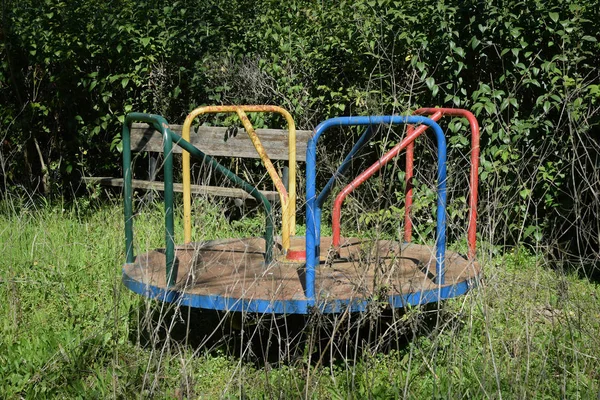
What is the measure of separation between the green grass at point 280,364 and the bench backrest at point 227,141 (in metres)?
1.24

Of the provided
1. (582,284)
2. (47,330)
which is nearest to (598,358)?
(582,284)

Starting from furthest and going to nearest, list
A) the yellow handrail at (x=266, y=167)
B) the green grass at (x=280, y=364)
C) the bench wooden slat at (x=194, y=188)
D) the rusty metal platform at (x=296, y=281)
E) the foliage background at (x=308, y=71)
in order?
the bench wooden slat at (x=194, y=188) < the foliage background at (x=308, y=71) < the yellow handrail at (x=266, y=167) < the rusty metal platform at (x=296, y=281) < the green grass at (x=280, y=364)

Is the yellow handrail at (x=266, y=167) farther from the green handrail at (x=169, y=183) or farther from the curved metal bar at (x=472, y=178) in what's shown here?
the curved metal bar at (x=472, y=178)

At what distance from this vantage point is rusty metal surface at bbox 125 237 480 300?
3377 mm

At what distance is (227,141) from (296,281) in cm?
314

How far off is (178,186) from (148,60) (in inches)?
50.1

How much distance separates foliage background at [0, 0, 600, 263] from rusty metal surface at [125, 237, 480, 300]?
1.49 m

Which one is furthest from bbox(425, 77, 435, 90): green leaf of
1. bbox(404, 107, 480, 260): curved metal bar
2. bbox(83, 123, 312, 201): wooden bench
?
bbox(404, 107, 480, 260): curved metal bar

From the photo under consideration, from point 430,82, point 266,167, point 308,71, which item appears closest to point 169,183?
point 266,167

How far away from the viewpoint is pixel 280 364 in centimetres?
289

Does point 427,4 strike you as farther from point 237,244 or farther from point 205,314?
point 205,314

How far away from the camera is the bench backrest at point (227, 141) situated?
6.48 m

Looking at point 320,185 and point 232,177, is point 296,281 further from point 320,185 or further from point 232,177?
point 320,185

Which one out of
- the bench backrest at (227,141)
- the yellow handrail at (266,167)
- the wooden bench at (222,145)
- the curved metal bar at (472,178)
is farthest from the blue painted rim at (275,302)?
the bench backrest at (227,141)
